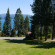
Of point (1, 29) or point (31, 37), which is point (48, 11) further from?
point (1, 29)

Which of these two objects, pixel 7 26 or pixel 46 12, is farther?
pixel 7 26

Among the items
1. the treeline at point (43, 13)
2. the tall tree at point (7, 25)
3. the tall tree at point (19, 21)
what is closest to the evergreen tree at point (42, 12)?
the treeline at point (43, 13)

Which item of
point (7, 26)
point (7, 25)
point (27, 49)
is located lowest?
point (27, 49)

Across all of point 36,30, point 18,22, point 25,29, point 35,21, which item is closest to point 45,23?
point 35,21

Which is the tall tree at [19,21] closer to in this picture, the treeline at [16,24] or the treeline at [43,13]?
the treeline at [16,24]

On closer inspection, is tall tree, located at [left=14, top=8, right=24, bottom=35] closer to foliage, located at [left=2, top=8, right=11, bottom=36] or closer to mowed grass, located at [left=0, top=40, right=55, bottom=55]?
foliage, located at [left=2, top=8, right=11, bottom=36]

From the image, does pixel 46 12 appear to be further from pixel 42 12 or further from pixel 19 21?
pixel 19 21

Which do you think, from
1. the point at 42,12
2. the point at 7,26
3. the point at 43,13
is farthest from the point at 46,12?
the point at 7,26

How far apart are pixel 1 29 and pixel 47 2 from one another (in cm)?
5084

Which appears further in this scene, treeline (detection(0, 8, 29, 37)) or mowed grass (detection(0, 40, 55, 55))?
treeline (detection(0, 8, 29, 37))

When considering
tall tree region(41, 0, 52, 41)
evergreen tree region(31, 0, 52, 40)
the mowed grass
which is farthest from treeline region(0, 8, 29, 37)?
the mowed grass

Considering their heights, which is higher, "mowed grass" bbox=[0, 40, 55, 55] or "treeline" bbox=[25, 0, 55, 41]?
"treeline" bbox=[25, 0, 55, 41]

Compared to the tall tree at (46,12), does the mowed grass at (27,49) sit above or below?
below

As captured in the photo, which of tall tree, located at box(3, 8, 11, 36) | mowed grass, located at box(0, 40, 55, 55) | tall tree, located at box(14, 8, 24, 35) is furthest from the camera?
tall tree, located at box(3, 8, 11, 36)
